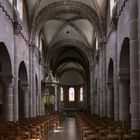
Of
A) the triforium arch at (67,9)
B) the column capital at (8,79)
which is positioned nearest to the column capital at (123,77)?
the column capital at (8,79)

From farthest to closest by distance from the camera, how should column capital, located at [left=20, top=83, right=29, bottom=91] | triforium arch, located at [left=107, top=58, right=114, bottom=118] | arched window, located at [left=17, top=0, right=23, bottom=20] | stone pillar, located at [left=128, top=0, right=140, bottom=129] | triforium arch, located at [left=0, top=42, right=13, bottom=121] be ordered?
column capital, located at [left=20, top=83, right=29, bottom=91], triforium arch, located at [left=107, top=58, right=114, bottom=118], arched window, located at [left=17, top=0, right=23, bottom=20], triforium arch, located at [left=0, top=42, right=13, bottom=121], stone pillar, located at [left=128, top=0, right=140, bottom=129]

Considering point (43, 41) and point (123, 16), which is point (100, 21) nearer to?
point (123, 16)

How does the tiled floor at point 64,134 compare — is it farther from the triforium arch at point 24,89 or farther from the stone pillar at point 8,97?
the triforium arch at point 24,89

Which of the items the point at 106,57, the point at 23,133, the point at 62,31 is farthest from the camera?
the point at 62,31

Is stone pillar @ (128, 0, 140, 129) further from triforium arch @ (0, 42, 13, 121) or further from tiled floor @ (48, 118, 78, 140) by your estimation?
triforium arch @ (0, 42, 13, 121)

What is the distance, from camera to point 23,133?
13.0 m

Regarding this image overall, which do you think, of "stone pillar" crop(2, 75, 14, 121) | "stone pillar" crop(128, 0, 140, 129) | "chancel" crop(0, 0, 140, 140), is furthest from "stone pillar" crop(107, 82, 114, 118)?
"stone pillar" crop(128, 0, 140, 129)

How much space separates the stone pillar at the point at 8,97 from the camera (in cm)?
2281

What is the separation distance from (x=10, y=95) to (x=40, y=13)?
11701 millimetres

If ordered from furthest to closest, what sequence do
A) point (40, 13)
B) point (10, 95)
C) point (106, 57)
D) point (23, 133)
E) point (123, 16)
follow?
point (40, 13), point (106, 57), point (10, 95), point (123, 16), point (23, 133)

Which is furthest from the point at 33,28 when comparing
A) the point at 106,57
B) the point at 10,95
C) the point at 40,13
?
the point at 10,95

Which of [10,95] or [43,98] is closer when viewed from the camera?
[10,95]

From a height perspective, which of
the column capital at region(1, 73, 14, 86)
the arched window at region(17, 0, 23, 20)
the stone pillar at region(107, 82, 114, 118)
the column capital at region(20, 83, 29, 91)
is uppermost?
the arched window at region(17, 0, 23, 20)

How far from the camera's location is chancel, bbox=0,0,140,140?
1485 centimetres
